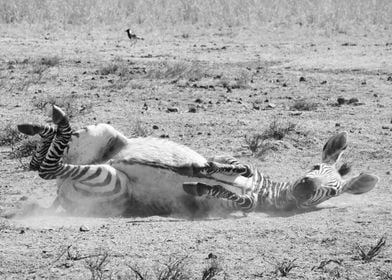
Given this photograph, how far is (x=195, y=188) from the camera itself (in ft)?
22.6

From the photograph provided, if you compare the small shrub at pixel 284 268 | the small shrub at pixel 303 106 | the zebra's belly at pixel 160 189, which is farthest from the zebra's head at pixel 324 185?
the small shrub at pixel 303 106

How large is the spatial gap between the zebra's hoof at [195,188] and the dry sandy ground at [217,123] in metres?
0.28

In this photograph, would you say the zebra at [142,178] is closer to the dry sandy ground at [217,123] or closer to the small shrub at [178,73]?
the dry sandy ground at [217,123]

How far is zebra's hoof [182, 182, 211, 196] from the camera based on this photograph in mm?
6887

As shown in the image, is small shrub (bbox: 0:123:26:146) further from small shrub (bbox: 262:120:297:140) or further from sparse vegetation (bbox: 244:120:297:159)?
small shrub (bbox: 262:120:297:140)

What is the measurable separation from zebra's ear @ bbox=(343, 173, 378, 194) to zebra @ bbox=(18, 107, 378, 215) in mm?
11

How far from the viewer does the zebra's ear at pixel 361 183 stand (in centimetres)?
764

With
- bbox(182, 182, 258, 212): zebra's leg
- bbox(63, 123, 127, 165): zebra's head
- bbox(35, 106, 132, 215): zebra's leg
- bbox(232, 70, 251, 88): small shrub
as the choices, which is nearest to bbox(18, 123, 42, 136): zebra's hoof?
bbox(35, 106, 132, 215): zebra's leg

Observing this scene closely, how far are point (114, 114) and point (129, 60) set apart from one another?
17.9 ft

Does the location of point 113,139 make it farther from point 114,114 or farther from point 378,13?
point 378,13

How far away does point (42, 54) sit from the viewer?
17359mm

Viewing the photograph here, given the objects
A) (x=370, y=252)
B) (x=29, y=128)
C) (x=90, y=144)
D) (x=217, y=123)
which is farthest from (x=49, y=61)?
(x=370, y=252)

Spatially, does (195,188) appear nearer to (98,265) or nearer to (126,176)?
(126,176)

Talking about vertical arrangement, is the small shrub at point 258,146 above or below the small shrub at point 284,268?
below
